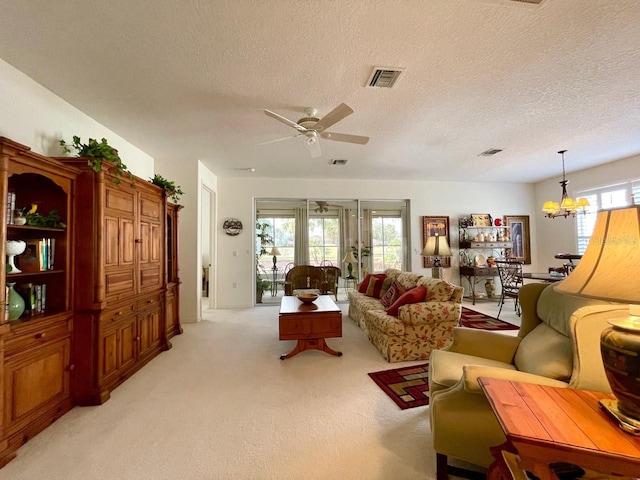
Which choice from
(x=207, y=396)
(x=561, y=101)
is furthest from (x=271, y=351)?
(x=561, y=101)

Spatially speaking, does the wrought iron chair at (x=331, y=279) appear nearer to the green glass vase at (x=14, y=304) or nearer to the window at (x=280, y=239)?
the window at (x=280, y=239)

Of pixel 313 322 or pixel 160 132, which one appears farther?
pixel 160 132

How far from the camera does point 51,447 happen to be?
185cm

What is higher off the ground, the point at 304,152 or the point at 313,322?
the point at 304,152

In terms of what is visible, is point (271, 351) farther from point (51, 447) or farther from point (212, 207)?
point (212, 207)

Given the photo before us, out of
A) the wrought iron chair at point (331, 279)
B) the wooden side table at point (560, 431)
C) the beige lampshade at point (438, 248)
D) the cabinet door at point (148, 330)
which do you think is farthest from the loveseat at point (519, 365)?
the wrought iron chair at point (331, 279)

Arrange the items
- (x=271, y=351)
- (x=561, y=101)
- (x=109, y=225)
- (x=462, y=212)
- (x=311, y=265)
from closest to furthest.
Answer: (x=109, y=225), (x=561, y=101), (x=271, y=351), (x=311, y=265), (x=462, y=212)

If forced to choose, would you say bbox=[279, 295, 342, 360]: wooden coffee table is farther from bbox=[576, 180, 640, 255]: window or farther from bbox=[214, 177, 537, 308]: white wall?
bbox=[576, 180, 640, 255]: window

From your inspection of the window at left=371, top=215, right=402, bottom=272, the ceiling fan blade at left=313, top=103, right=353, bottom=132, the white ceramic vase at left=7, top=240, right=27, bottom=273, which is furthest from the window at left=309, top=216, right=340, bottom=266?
the white ceramic vase at left=7, top=240, right=27, bottom=273

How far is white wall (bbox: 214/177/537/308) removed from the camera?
5961mm

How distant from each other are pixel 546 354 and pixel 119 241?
11.4 feet

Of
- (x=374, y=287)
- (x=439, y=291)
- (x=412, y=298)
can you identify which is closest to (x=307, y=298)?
(x=412, y=298)

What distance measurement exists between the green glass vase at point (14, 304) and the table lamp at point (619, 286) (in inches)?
124

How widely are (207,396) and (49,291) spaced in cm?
156
